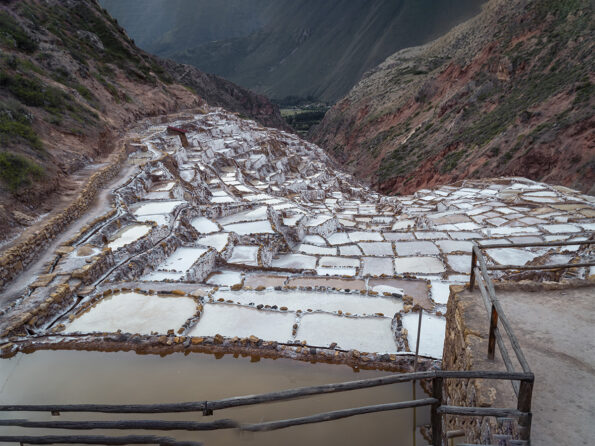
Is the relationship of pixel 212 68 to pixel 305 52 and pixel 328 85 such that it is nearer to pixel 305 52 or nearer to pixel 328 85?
pixel 305 52

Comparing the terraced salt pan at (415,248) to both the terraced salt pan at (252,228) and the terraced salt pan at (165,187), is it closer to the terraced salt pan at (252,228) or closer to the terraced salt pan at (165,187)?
the terraced salt pan at (252,228)

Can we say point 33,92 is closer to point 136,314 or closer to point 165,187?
point 165,187

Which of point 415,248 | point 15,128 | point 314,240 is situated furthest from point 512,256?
point 15,128

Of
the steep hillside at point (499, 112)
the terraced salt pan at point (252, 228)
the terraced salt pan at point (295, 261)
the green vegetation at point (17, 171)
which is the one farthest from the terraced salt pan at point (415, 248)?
the steep hillside at point (499, 112)

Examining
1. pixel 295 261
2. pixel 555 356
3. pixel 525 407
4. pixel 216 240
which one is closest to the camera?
pixel 525 407

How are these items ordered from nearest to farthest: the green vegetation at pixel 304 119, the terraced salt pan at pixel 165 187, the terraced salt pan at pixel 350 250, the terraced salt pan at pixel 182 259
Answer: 1. the terraced salt pan at pixel 182 259
2. the terraced salt pan at pixel 350 250
3. the terraced salt pan at pixel 165 187
4. the green vegetation at pixel 304 119

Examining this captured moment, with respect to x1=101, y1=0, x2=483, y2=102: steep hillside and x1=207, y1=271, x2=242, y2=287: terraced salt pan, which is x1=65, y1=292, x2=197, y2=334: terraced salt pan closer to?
x1=207, y1=271, x2=242, y2=287: terraced salt pan
